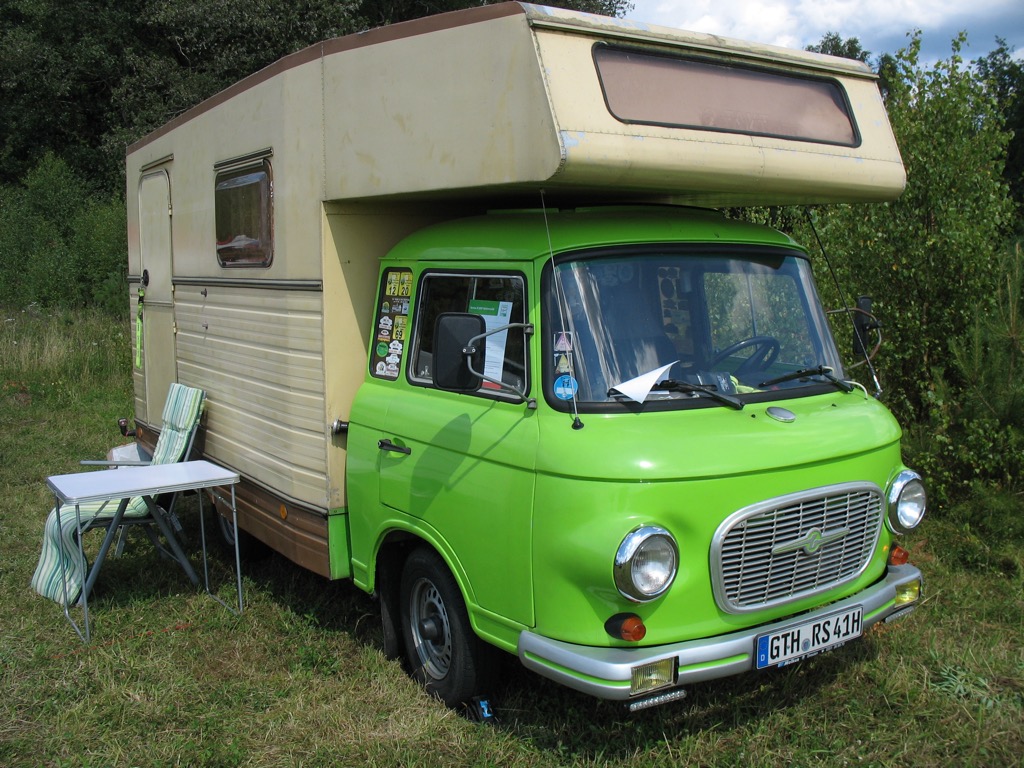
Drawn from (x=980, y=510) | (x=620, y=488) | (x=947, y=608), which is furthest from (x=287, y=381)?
(x=980, y=510)

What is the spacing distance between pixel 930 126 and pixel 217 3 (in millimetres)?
15335

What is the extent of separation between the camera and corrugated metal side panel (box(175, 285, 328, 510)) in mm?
4871

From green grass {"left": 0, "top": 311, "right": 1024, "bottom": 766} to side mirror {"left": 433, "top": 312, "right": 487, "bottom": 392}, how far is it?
153cm

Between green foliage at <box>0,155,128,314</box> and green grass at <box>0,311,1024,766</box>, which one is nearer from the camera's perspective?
green grass at <box>0,311,1024,766</box>

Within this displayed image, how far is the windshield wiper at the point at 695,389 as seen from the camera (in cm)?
375

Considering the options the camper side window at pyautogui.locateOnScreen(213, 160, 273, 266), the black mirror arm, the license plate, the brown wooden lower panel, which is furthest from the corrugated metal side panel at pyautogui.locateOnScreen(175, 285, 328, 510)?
the license plate

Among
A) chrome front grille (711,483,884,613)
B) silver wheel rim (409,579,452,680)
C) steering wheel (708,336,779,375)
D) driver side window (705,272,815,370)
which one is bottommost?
silver wheel rim (409,579,452,680)

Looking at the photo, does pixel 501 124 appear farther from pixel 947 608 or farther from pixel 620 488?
pixel 947 608

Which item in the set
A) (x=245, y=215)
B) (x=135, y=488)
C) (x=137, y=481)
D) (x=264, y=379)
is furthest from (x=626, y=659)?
(x=245, y=215)

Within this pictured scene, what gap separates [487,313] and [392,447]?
32.1 inches

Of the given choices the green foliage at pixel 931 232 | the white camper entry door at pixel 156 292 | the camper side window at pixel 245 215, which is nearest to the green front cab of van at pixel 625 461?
the camper side window at pixel 245 215

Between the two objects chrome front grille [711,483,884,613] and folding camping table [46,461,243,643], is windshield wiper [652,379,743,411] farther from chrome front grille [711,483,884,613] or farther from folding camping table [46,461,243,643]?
folding camping table [46,461,243,643]

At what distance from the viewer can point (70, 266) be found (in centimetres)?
1819

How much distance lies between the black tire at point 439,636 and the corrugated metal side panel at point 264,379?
74cm
